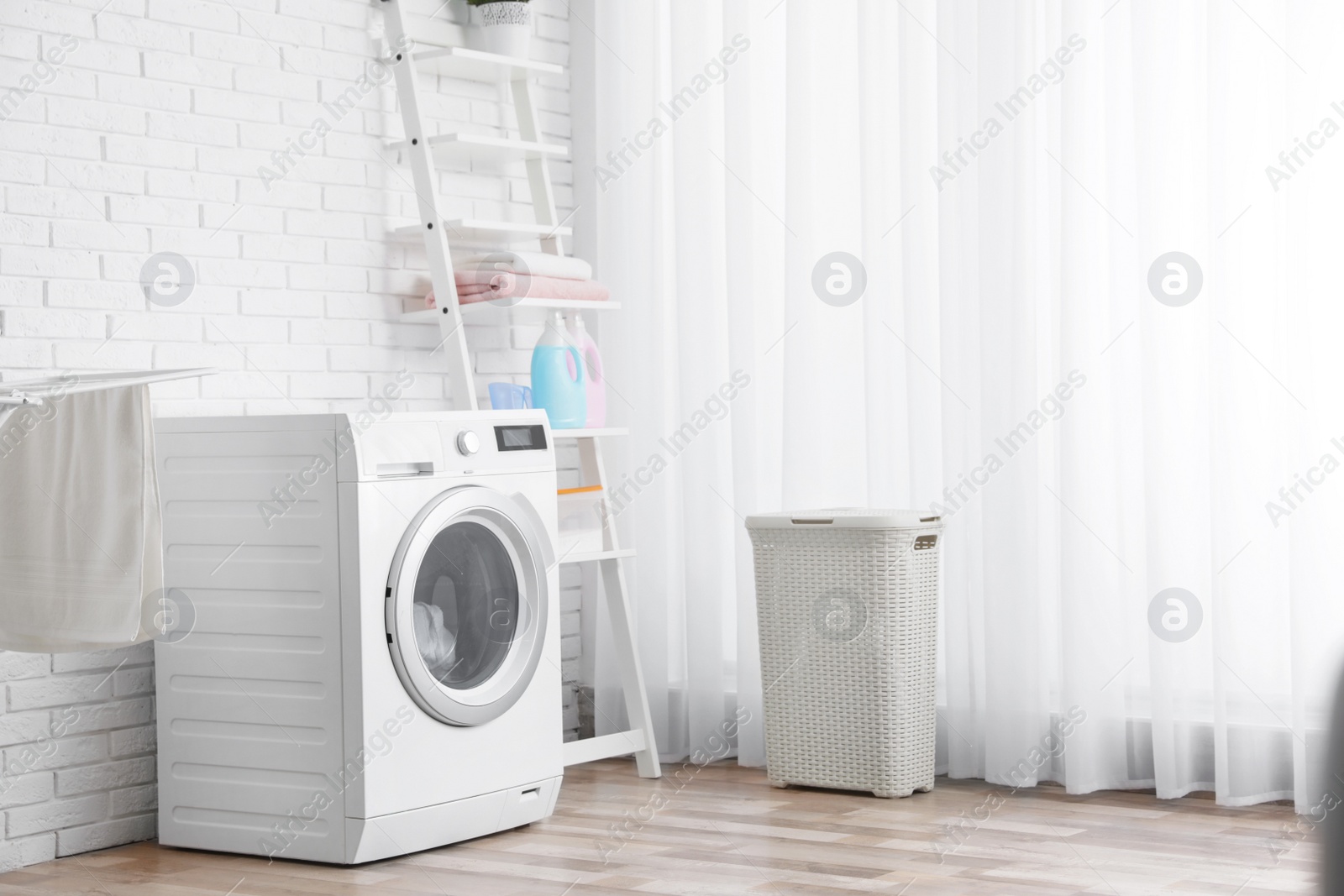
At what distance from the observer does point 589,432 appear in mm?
3492

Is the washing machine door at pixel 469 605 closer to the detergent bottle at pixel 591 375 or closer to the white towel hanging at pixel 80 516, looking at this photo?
the white towel hanging at pixel 80 516

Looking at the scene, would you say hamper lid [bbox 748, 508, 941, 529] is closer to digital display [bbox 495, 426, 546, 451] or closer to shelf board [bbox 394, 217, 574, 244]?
digital display [bbox 495, 426, 546, 451]

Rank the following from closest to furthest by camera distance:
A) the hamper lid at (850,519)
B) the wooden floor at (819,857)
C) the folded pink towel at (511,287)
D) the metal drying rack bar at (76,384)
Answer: the metal drying rack bar at (76,384), the wooden floor at (819,857), the hamper lid at (850,519), the folded pink towel at (511,287)

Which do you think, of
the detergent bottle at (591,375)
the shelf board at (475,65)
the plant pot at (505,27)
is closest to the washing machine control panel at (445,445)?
the detergent bottle at (591,375)

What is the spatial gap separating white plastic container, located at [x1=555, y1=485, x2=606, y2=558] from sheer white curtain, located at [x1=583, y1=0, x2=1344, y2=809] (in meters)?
0.29

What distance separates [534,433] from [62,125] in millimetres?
1112

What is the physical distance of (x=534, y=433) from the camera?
9.92ft

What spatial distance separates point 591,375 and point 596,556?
48 centimetres

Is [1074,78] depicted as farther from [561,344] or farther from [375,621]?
[375,621]

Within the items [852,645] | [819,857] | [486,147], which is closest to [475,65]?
[486,147]

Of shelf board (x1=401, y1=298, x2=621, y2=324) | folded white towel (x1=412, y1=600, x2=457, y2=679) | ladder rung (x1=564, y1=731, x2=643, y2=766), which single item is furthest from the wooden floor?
shelf board (x1=401, y1=298, x2=621, y2=324)

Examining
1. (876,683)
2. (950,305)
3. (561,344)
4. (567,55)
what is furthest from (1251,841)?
(567,55)

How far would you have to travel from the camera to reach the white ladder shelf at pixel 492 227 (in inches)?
132

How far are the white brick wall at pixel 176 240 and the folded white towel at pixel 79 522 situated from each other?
0.54 metres
